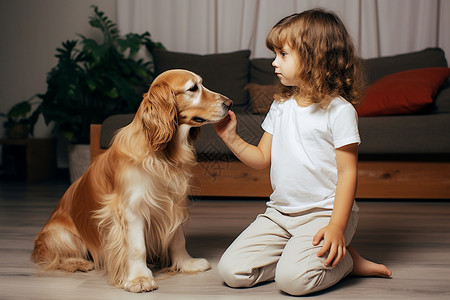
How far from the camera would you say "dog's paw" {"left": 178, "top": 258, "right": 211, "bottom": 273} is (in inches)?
62.1

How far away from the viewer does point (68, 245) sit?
1635mm

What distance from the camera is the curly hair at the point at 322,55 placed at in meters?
1.48

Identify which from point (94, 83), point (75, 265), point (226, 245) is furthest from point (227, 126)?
point (94, 83)

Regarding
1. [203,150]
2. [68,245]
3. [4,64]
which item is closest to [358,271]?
[68,245]

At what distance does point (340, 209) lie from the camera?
1.39 metres

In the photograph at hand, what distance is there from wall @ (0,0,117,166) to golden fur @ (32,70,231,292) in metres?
3.29

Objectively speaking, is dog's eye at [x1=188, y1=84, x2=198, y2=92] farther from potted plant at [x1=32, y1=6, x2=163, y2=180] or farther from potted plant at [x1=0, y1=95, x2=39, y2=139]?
potted plant at [x1=0, y1=95, x2=39, y2=139]

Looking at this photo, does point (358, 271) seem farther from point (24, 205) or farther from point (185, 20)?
point (185, 20)

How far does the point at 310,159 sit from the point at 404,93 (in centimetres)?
186

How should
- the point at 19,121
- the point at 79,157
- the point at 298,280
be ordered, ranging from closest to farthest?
1. the point at 298,280
2. the point at 79,157
3. the point at 19,121

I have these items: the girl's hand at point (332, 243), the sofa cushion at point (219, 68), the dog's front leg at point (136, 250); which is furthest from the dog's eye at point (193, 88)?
the sofa cushion at point (219, 68)

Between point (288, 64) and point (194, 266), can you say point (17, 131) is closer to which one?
point (194, 266)

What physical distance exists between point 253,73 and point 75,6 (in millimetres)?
2003

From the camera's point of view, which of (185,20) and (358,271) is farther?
(185,20)
